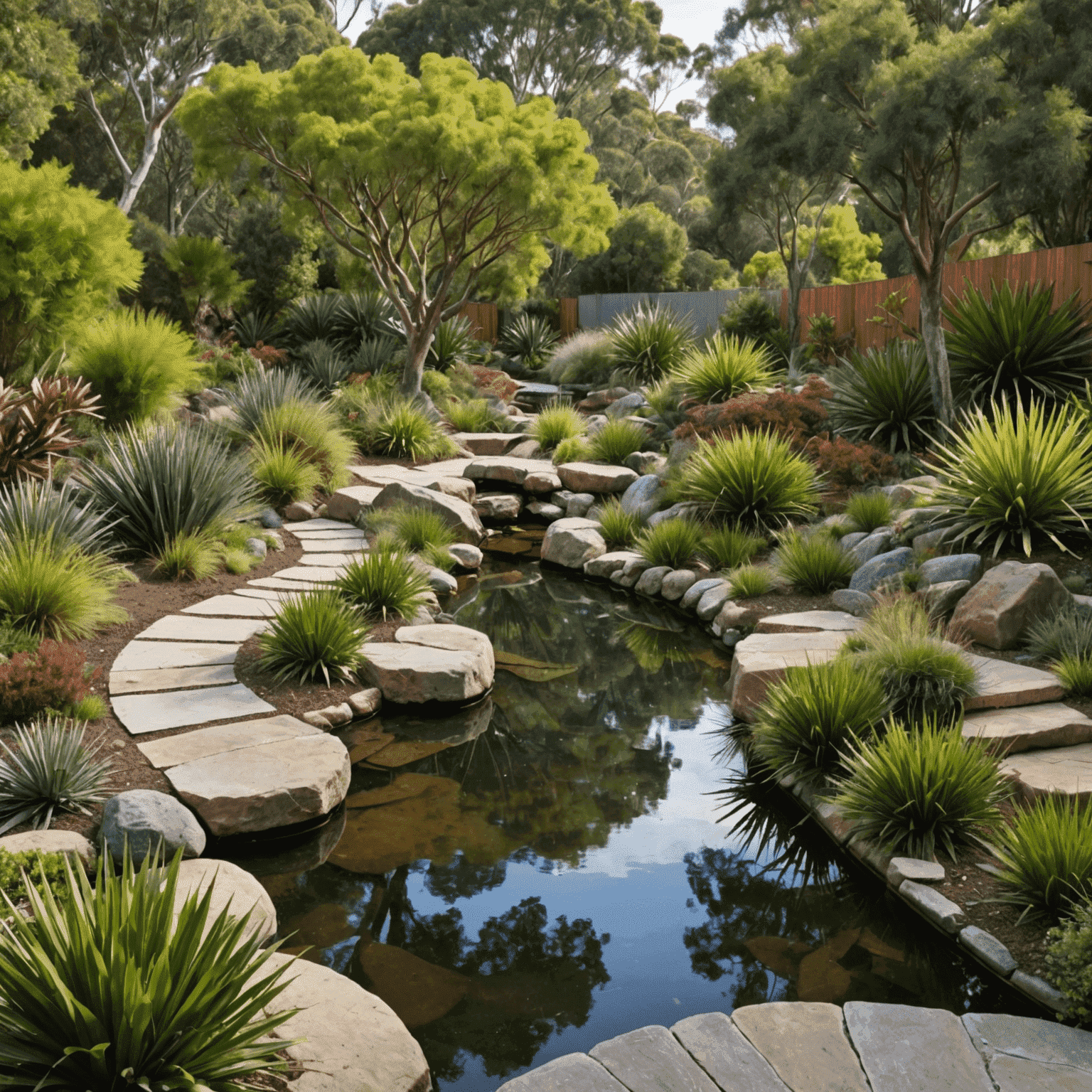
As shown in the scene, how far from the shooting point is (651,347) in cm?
1656

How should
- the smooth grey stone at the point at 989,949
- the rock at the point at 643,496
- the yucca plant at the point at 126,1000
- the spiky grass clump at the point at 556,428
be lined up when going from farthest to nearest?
the spiky grass clump at the point at 556,428 → the rock at the point at 643,496 → the smooth grey stone at the point at 989,949 → the yucca plant at the point at 126,1000

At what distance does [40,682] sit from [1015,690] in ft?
16.9

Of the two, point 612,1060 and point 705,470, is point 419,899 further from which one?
point 705,470

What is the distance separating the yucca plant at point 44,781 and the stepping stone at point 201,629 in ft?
6.50

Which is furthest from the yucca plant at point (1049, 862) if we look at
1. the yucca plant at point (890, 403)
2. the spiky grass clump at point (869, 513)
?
the yucca plant at point (890, 403)

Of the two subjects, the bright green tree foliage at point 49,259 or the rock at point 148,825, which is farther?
the bright green tree foliage at point 49,259

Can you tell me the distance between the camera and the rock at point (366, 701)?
234 inches

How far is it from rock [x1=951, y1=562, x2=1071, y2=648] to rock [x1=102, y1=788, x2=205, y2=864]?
474 centimetres

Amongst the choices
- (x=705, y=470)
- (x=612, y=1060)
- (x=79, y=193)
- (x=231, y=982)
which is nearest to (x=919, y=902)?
(x=612, y=1060)

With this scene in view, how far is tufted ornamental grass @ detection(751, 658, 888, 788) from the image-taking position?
5.15 metres

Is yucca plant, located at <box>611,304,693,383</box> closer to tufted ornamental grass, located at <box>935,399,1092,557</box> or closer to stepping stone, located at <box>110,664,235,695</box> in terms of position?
tufted ornamental grass, located at <box>935,399,1092,557</box>

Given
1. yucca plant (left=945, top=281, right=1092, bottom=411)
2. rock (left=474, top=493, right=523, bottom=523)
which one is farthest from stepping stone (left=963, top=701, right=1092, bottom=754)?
rock (left=474, top=493, right=523, bottom=523)

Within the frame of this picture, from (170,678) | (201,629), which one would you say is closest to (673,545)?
(201,629)

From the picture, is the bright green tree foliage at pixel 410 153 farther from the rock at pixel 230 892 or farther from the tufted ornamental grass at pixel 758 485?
the rock at pixel 230 892
